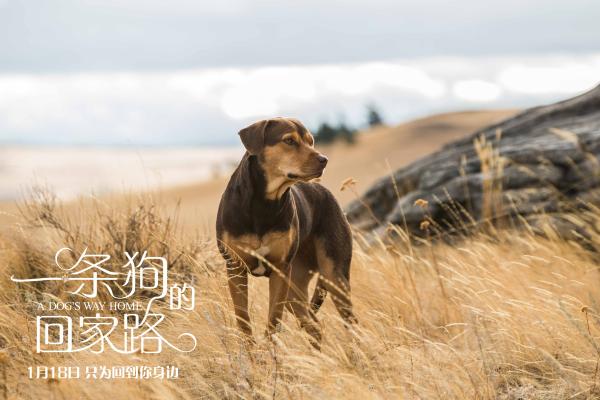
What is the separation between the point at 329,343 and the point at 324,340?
0.20 meters

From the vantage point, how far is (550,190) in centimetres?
830

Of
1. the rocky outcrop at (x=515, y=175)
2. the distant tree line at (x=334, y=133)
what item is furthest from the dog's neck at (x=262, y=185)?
the distant tree line at (x=334, y=133)

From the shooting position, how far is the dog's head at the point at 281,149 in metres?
4.37

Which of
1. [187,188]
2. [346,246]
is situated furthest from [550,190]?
[187,188]

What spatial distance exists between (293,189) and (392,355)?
4.15 feet

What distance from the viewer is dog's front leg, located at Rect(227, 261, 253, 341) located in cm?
457

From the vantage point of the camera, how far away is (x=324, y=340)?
497cm

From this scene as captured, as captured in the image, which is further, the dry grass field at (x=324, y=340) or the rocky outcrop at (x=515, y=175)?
the rocky outcrop at (x=515, y=175)

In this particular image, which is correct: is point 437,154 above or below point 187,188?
above

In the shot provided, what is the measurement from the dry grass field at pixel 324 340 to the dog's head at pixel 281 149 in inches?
29.6

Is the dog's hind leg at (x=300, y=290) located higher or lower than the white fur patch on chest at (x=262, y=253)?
lower

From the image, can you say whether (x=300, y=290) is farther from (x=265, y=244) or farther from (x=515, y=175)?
(x=515, y=175)

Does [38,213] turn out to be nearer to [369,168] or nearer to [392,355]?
[392,355]

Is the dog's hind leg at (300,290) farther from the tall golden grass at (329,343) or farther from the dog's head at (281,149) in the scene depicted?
the dog's head at (281,149)
